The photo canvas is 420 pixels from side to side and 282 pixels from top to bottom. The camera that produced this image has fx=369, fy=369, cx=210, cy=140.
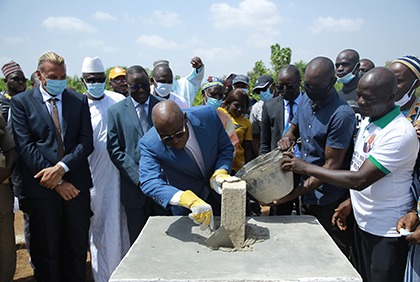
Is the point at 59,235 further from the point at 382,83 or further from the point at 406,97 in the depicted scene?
the point at 406,97

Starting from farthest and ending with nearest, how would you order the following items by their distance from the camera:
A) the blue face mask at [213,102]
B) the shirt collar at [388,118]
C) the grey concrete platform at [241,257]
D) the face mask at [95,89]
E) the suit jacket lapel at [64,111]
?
1. the blue face mask at [213,102]
2. the face mask at [95,89]
3. the suit jacket lapel at [64,111]
4. the shirt collar at [388,118]
5. the grey concrete platform at [241,257]

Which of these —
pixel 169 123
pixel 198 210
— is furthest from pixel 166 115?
pixel 198 210

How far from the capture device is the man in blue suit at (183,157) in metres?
2.42

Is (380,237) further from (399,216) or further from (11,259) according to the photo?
(11,259)

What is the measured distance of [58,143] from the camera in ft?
10.7

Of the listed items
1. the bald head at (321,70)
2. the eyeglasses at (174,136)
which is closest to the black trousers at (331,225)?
the bald head at (321,70)

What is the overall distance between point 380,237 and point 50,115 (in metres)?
2.78

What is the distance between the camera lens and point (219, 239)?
7.34ft

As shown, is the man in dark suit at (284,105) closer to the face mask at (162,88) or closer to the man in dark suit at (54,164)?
the face mask at (162,88)

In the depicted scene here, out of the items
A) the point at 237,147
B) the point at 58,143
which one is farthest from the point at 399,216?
the point at 58,143

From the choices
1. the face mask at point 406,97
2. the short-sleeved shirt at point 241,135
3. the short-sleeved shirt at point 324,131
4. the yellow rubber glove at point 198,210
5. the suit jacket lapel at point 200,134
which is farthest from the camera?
the short-sleeved shirt at point 241,135

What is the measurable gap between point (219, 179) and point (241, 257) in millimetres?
532

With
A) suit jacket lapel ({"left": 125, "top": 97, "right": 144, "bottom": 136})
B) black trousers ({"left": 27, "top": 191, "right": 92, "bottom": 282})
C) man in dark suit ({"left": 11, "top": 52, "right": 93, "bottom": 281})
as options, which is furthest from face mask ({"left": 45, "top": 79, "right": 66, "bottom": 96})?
black trousers ({"left": 27, "top": 191, "right": 92, "bottom": 282})

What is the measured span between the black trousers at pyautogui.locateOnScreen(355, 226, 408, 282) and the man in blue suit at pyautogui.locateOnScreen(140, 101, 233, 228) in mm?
1062
